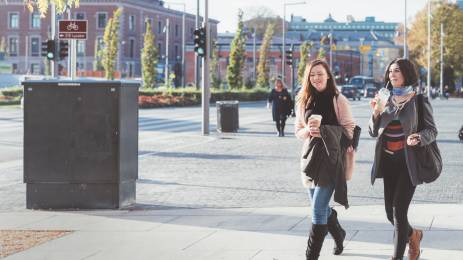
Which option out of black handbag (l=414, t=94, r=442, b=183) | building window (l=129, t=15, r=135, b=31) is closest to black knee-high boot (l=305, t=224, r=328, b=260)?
black handbag (l=414, t=94, r=442, b=183)

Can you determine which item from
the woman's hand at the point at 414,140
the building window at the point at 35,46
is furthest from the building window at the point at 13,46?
the woman's hand at the point at 414,140

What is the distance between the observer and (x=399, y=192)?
320 inches

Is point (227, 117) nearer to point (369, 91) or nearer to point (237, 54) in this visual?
point (237, 54)

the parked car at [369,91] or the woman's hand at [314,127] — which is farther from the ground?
the parked car at [369,91]

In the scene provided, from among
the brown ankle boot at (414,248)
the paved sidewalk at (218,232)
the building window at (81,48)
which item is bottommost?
the paved sidewalk at (218,232)

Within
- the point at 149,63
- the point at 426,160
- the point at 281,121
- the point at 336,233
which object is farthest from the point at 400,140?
the point at 149,63

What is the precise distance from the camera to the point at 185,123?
38.3 metres

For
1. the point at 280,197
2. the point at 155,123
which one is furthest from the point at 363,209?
the point at 155,123

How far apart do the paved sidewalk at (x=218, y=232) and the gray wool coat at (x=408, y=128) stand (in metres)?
0.90

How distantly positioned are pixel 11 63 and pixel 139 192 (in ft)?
324

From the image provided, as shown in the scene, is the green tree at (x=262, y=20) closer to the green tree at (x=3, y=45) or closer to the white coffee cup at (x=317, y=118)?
the green tree at (x=3, y=45)

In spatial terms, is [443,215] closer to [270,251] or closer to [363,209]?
[363,209]

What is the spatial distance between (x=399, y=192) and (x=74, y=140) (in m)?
5.08

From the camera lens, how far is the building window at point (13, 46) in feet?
361
